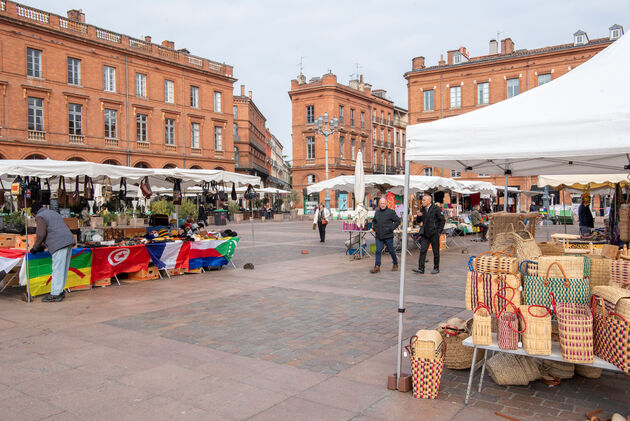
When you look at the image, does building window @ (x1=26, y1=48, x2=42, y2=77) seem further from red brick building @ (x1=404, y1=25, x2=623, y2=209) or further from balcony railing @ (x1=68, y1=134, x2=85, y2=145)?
red brick building @ (x1=404, y1=25, x2=623, y2=209)

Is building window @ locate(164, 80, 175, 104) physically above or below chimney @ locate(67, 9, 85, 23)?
below

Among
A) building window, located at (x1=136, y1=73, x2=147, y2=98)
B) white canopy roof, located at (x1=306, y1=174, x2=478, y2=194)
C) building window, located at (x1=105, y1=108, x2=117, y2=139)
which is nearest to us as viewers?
white canopy roof, located at (x1=306, y1=174, x2=478, y2=194)

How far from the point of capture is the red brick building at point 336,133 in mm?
53906

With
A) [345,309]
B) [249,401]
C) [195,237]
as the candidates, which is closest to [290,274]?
[195,237]

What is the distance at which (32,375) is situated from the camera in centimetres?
448

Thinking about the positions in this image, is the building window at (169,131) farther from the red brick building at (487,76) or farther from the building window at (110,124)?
the red brick building at (487,76)

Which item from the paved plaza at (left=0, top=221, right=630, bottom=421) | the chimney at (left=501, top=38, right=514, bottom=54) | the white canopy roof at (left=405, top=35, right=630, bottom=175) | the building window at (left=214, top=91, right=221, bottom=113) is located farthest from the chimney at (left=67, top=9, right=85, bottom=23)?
the white canopy roof at (left=405, top=35, right=630, bottom=175)

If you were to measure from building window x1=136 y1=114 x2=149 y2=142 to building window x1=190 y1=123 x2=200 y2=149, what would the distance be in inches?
170

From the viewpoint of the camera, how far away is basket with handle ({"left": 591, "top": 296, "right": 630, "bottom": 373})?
329cm

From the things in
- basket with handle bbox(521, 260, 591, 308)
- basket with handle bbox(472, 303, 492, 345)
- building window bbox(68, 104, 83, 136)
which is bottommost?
basket with handle bbox(472, 303, 492, 345)

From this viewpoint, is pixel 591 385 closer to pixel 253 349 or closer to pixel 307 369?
pixel 307 369

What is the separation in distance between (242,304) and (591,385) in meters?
5.06

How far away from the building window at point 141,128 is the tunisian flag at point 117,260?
30060 millimetres

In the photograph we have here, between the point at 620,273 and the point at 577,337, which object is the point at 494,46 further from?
the point at 577,337
